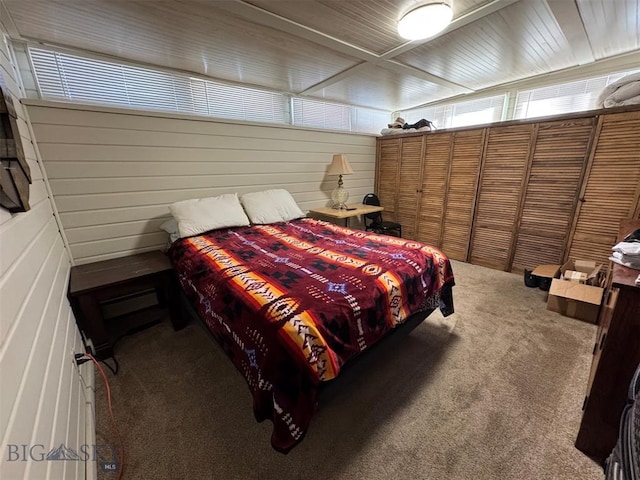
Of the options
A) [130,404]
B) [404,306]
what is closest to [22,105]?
[130,404]

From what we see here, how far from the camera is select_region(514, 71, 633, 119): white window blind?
2.98m

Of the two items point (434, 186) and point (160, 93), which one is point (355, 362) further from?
point (160, 93)

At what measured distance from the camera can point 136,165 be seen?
2.36 m

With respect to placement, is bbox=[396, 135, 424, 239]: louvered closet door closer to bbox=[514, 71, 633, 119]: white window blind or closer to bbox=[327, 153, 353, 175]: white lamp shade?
bbox=[327, 153, 353, 175]: white lamp shade

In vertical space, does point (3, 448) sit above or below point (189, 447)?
above

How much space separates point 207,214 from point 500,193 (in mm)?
3253

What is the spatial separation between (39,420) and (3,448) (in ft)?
0.98

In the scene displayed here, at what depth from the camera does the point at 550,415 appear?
1.37m

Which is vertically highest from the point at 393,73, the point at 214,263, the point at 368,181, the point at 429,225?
the point at 393,73

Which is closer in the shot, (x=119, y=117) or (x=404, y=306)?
(x=404, y=306)

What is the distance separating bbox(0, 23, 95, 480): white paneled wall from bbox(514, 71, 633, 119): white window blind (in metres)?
4.93

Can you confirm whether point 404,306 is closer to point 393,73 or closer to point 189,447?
point 189,447

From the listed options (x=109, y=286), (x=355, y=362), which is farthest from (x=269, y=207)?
(x=355, y=362)

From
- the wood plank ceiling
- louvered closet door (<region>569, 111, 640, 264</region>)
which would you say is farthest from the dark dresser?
the wood plank ceiling
